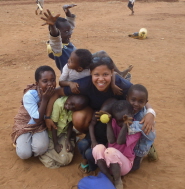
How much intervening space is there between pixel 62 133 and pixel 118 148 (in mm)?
867

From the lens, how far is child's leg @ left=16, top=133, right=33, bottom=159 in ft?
10.8

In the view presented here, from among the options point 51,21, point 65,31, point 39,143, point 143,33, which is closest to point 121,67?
point 65,31

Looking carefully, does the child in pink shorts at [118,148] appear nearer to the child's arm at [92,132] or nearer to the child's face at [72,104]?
the child's arm at [92,132]

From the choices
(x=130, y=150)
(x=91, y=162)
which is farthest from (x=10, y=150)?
(x=130, y=150)

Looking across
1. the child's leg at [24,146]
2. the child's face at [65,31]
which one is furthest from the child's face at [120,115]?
the child's face at [65,31]

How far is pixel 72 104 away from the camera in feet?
10.5

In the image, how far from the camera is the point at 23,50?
30.8 ft

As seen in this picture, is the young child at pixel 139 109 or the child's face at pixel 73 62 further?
the child's face at pixel 73 62

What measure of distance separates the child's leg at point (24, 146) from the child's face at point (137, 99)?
134cm

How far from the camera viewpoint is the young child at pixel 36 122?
10.7 ft

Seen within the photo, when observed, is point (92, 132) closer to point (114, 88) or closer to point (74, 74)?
point (114, 88)

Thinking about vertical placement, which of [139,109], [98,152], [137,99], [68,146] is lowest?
[68,146]

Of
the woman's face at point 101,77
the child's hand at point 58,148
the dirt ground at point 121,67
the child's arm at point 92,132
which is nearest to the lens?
the woman's face at point 101,77

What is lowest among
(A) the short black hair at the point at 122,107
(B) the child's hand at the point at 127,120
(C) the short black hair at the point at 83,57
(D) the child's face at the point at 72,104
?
(D) the child's face at the point at 72,104
